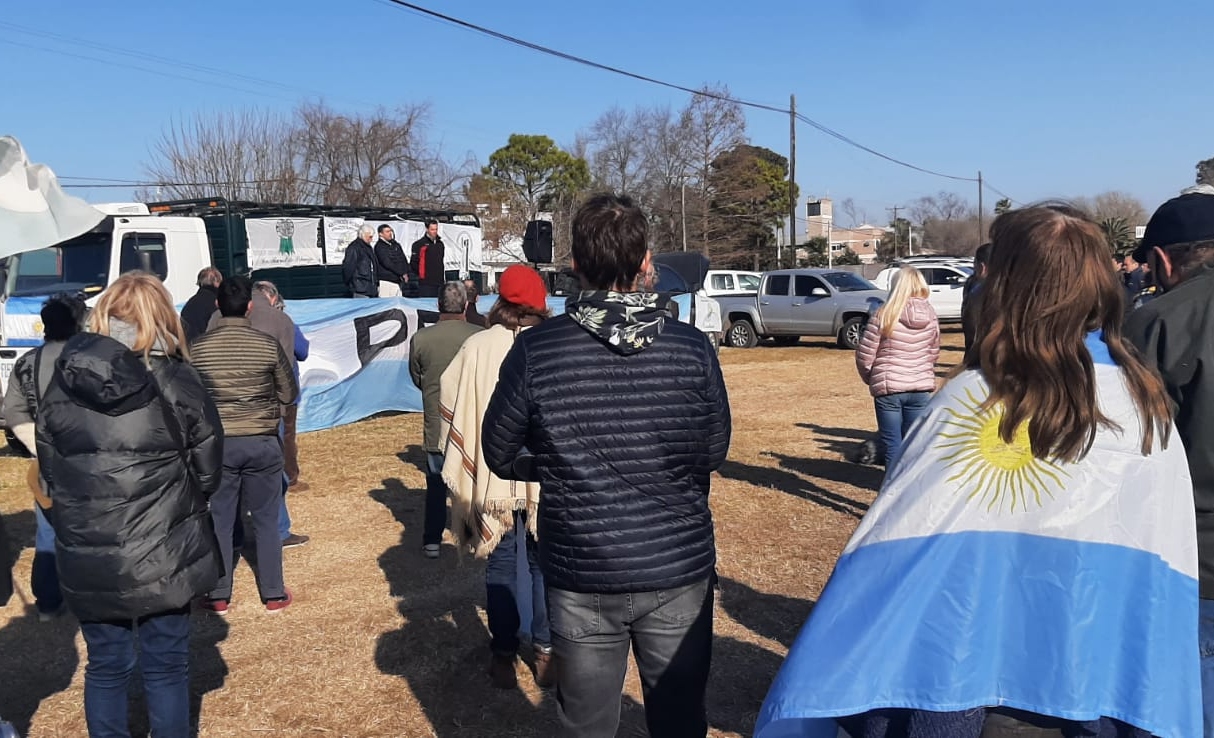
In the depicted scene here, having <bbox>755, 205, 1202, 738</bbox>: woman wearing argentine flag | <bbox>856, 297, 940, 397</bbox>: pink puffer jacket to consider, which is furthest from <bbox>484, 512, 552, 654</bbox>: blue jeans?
<bbox>856, 297, 940, 397</bbox>: pink puffer jacket

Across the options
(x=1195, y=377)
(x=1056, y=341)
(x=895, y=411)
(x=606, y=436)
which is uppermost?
(x=1056, y=341)

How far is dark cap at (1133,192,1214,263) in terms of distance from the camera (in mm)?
2521

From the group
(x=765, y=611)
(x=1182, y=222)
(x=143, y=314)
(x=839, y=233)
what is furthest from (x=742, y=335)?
(x=839, y=233)

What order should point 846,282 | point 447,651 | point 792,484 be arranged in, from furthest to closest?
point 846,282, point 792,484, point 447,651

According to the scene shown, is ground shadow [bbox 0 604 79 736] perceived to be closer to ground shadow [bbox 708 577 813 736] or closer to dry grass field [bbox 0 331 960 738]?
dry grass field [bbox 0 331 960 738]

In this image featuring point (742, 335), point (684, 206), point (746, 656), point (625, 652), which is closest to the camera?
point (625, 652)

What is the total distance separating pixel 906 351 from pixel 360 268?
29.5 ft

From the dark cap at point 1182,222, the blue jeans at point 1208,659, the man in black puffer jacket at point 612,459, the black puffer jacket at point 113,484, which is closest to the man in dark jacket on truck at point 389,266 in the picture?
the black puffer jacket at point 113,484

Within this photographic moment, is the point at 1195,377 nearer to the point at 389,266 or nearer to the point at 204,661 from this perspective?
the point at 204,661

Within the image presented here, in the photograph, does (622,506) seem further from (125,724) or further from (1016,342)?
(125,724)

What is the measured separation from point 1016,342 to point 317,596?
4.93 metres

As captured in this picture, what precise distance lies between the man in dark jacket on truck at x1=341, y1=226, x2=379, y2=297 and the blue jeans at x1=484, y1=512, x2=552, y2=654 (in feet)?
32.7

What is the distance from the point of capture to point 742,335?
2281 cm

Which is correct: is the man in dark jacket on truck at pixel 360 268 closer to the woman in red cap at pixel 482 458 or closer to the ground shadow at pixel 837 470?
the ground shadow at pixel 837 470
